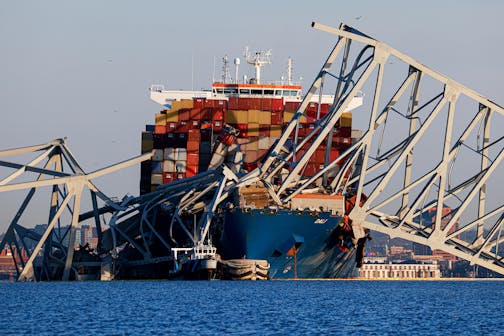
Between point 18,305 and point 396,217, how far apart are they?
32.1m

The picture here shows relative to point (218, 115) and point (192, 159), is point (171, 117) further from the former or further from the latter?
point (192, 159)

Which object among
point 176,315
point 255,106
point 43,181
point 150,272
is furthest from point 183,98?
point 176,315

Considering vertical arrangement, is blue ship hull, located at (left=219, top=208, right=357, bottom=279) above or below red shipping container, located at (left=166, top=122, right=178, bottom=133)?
below

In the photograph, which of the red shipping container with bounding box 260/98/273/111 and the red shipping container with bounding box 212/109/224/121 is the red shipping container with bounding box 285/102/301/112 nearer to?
the red shipping container with bounding box 260/98/273/111

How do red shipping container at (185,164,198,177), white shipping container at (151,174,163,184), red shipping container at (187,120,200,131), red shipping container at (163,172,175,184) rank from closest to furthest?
1. red shipping container at (185,164,198,177)
2. red shipping container at (163,172,175,184)
3. white shipping container at (151,174,163,184)
4. red shipping container at (187,120,200,131)

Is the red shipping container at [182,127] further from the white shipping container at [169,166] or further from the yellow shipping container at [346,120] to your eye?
the yellow shipping container at [346,120]

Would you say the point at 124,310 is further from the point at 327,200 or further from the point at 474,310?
the point at 327,200

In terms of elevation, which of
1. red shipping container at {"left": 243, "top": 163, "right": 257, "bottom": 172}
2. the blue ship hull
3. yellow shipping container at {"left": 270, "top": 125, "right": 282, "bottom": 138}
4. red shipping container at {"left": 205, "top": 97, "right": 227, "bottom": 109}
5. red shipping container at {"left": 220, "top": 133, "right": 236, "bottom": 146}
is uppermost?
red shipping container at {"left": 205, "top": 97, "right": 227, "bottom": 109}

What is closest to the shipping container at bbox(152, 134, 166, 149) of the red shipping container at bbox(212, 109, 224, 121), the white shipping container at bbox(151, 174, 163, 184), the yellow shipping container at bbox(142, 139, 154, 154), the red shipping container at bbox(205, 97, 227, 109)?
the yellow shipping container at bbox(142, 139, 154, 154)

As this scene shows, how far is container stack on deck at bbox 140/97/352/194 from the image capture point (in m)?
97.4

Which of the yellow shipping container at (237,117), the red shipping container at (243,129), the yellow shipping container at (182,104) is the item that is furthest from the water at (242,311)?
the yellow shipping container at (182,104)

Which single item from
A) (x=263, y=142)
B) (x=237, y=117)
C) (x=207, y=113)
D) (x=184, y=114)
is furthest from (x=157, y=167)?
(x=263, y=142)

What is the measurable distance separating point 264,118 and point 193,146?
253 inches

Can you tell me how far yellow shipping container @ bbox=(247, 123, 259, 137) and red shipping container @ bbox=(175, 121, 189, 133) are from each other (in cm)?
529
